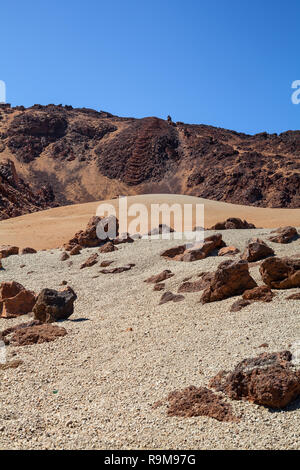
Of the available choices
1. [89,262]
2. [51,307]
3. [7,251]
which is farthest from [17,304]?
[7,251]

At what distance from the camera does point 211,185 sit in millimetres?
59500

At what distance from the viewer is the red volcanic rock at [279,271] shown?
343 inches

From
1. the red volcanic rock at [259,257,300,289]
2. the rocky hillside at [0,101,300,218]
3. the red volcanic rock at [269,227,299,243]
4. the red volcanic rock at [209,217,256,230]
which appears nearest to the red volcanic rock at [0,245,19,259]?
the red volcanic rock at [209,217,256,230]

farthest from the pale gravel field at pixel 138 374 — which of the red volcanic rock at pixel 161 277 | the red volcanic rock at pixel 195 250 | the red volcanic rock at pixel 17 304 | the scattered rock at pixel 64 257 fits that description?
the scattered rock at pixel 64 257

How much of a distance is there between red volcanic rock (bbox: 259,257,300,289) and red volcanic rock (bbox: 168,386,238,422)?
13.2ft

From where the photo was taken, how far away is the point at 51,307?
372 inches

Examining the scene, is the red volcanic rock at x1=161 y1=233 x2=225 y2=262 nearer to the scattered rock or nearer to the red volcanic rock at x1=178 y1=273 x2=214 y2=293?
the red volcanic rock at x1=178 y1=273 x2=214 y2=293

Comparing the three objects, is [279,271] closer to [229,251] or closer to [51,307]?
[229,251]

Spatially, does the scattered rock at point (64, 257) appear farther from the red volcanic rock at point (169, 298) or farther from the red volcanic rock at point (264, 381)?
the red volcanic rock at point (264, 381)

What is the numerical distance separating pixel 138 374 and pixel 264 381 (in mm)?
1875

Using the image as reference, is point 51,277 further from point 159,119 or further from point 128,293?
point 159,119

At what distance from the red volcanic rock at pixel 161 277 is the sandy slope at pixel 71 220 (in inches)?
441
